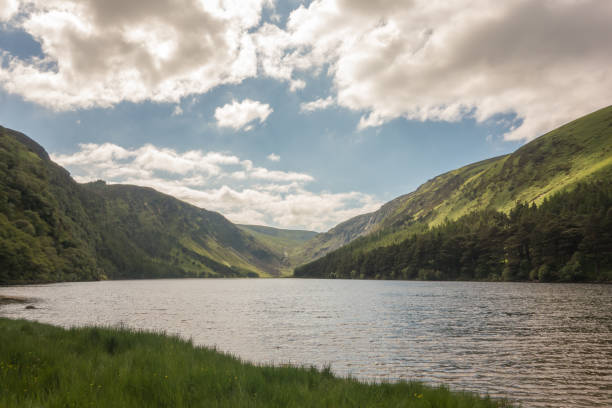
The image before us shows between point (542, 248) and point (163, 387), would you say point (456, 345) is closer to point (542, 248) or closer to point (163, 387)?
point (163, 387)

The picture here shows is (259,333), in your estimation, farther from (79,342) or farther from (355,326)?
(79,342)

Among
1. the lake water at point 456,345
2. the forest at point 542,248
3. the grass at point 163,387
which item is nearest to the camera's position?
the grass at point 163,387

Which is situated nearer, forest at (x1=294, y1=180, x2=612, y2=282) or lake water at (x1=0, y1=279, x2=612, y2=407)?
lake water at (x1=0, y1=279, x2=612, y2=407)

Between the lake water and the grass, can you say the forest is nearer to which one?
the lake water

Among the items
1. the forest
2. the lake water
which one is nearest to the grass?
the lake water

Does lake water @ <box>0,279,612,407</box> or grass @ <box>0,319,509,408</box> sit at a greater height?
grass @ <box>0,319,509,408</box>

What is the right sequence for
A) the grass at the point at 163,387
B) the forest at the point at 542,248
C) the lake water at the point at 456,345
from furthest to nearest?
the forest at the point at 542,248, the lake water at the point at 456,345, the grass at the point at 163,387

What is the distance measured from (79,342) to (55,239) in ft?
702

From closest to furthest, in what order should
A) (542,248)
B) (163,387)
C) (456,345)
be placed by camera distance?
1. (163,387)
2. (456,345)
3. (542,248)

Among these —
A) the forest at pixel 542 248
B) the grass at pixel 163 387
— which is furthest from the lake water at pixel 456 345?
the forest at pixel 542 248

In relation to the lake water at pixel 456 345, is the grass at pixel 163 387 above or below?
above

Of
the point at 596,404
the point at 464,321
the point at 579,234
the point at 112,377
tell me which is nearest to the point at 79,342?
the point at 112,377

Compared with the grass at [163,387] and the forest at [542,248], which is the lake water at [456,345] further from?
the forest at [542,248]

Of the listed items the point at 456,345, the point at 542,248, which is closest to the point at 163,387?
the point at 456,345
